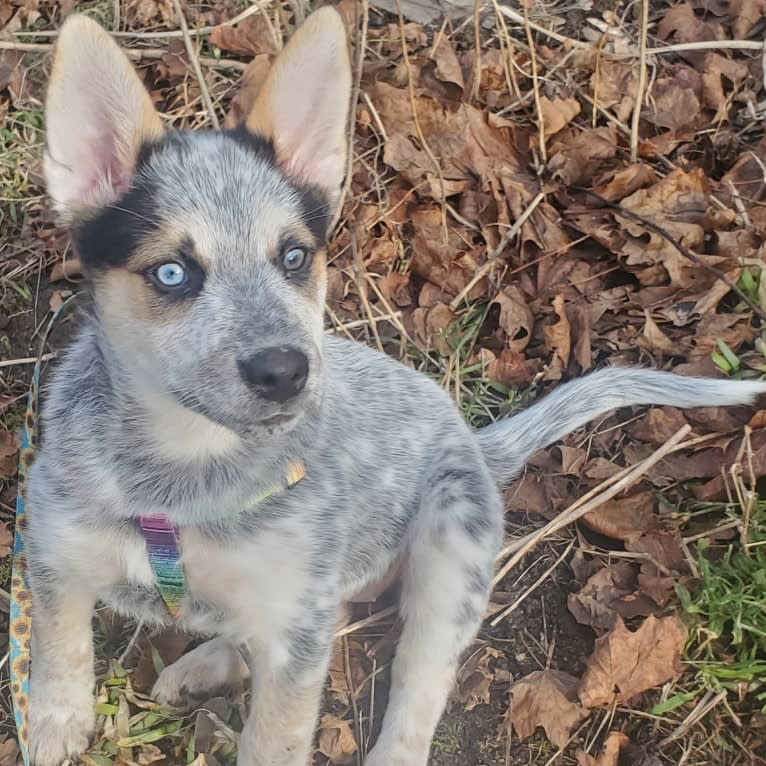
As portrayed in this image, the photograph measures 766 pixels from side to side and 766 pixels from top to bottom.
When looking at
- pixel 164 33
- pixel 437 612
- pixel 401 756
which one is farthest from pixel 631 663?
pixel 164 33

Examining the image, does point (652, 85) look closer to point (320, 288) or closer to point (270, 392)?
point (320, 288)

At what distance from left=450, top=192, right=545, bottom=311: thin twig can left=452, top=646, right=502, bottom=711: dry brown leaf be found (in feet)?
5.79

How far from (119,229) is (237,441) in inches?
30.9

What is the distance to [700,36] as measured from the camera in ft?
16.6

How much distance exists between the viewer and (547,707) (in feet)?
10.9

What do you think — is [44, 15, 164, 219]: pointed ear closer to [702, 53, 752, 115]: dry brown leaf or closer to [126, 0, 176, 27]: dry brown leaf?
[126, 0, 176, 27]: dry brown leaf

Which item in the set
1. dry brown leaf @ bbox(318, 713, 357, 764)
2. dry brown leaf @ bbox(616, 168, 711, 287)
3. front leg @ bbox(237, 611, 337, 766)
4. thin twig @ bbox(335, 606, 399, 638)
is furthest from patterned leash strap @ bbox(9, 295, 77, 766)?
dry brown leaf @ bbox(616, 168, 711, 287)

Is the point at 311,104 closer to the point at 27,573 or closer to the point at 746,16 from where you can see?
the point at 27,573

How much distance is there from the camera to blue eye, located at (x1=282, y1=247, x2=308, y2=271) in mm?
2664

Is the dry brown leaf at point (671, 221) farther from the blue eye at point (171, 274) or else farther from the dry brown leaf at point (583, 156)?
the blue eye at point (171, 274)

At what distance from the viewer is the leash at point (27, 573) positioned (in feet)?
9.02

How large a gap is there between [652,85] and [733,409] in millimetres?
2027

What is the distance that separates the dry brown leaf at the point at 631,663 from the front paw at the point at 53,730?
1.91 metres

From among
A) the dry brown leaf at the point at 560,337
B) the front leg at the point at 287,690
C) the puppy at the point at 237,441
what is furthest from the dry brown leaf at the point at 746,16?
the front leg at the point at 287,690
